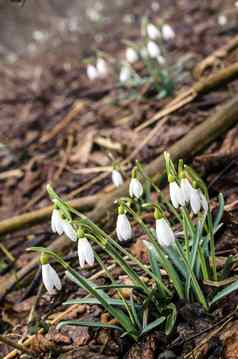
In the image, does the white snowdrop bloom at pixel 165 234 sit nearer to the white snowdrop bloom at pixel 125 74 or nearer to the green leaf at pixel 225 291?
the green leaf at pixel 225 291

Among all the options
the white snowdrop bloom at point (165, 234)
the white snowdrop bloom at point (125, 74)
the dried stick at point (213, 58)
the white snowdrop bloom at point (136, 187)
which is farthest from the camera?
the white snowdrop bloom at point (125, 74)

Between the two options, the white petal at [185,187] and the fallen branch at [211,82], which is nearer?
the white petal at [185,187]

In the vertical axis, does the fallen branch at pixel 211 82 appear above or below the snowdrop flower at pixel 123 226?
above

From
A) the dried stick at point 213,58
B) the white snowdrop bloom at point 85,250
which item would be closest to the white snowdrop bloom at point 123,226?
the white snowdrop bloom at point 85,250

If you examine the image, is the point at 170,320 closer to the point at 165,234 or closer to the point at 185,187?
the point at 165,234

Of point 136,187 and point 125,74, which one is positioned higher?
point 125,74

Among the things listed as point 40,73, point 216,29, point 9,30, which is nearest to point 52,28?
point 9,30

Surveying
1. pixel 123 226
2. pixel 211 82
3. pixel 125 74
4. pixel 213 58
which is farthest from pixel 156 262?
pixel 125 74

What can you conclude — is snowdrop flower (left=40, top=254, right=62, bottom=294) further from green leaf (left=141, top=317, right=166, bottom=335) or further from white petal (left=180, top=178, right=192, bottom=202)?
white petal (left=180, top=178, right=192, bottom=202)

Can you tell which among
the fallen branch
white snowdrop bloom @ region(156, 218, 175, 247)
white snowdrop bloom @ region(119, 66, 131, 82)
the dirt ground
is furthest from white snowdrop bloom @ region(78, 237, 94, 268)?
white snowdrop bloom @ region(119, 66, 131, 82)
